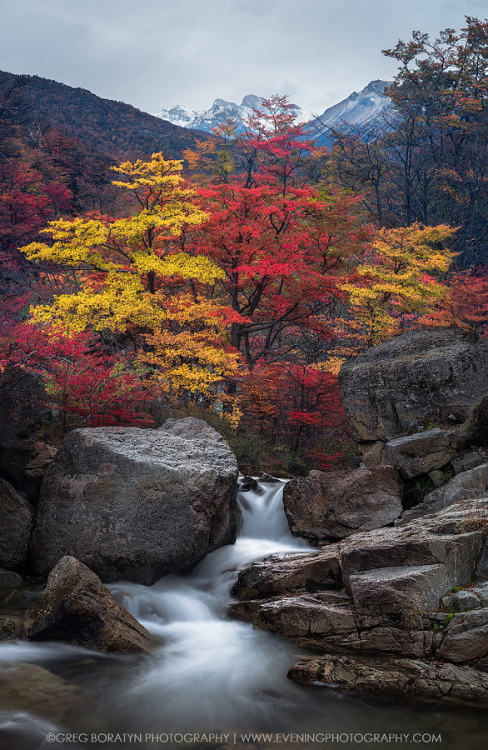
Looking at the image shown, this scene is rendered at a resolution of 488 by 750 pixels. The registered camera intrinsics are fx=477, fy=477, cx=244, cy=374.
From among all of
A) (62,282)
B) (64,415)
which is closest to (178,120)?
(62,282)

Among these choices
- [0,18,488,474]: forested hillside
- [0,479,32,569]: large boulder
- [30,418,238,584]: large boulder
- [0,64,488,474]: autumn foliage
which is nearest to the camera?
[0,479,32,569]: large boulder

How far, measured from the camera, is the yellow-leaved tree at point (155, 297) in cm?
1226

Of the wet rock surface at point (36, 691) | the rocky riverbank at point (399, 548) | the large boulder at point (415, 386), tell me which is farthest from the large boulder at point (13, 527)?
the large boulder at point (415, 386)

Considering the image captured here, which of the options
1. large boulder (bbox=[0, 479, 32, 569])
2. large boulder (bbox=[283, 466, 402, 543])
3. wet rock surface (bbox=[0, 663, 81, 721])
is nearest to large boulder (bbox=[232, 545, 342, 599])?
large boulder (bbox=[283, 466, 402, 543])

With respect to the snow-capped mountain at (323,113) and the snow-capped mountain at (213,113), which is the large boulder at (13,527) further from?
the snow-capped mountain at (213,113)

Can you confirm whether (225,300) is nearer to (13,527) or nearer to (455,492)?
(455,492)

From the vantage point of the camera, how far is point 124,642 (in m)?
5.20

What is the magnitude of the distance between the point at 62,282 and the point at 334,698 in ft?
57.4

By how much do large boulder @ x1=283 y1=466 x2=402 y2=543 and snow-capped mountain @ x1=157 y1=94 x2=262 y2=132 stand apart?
101 m

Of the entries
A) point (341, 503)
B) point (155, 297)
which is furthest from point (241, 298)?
point (341, 503)

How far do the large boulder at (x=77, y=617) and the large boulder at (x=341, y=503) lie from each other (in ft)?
13.9

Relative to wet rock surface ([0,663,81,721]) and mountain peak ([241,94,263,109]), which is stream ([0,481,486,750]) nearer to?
wet rock surface ([0,663,81,721])

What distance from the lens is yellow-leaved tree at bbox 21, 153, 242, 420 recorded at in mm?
12258

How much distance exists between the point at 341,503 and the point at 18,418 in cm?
555
